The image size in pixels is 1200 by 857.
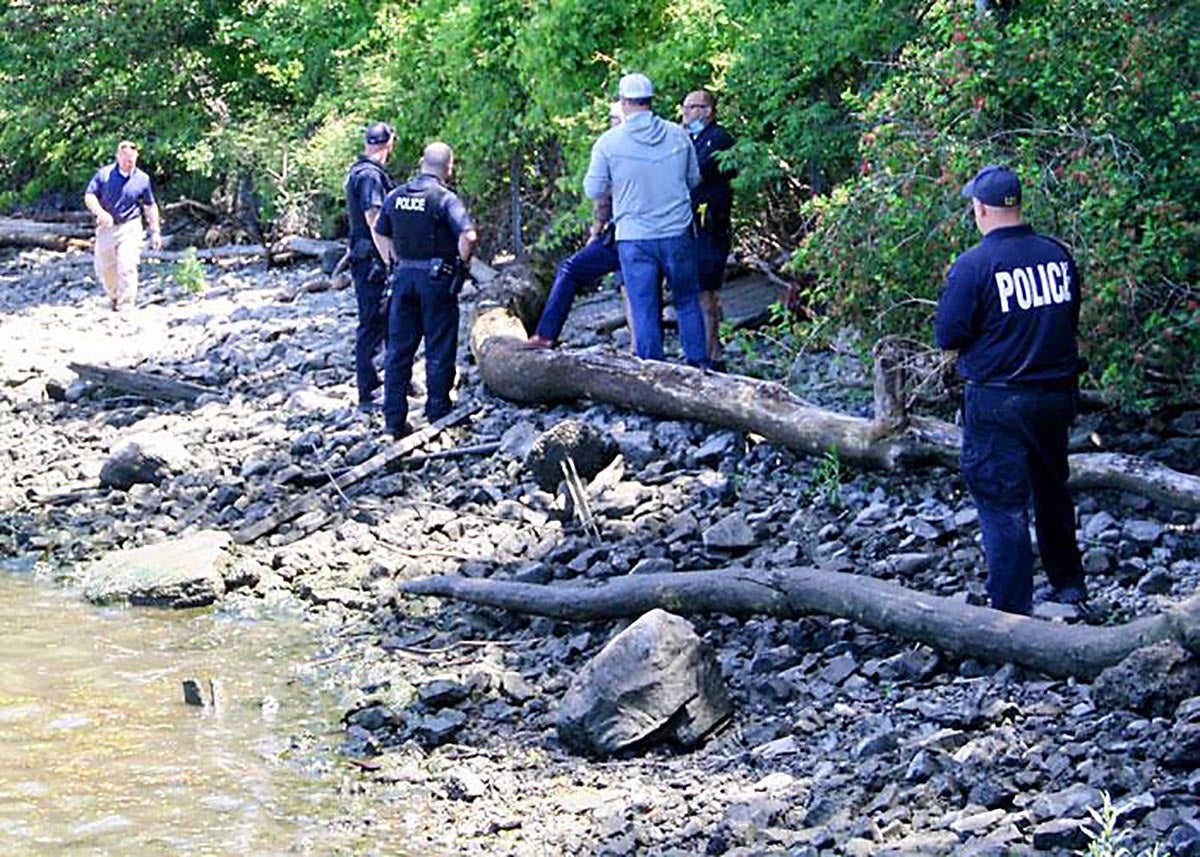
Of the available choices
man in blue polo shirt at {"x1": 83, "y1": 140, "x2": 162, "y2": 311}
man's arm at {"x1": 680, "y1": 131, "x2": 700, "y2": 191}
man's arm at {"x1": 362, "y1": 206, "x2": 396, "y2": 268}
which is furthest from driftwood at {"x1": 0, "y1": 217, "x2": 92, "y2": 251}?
man's arm at {"x1": 680, "y1": 131, "x2": 700, "y2": 191}

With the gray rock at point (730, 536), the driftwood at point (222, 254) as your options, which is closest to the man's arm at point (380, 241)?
the gray rock at point (730, 536)

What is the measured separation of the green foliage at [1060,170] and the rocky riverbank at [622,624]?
861 mm

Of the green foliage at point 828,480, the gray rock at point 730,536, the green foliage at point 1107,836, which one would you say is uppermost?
the green foliage at point 1107,836

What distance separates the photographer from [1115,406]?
1061cm

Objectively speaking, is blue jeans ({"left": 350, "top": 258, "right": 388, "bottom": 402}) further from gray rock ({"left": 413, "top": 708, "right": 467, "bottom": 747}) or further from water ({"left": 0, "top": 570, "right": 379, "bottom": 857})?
gray rock ({"left": 413, "top": 708, "right": 467, "bottom": 747})

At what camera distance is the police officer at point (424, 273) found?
13.2 meters

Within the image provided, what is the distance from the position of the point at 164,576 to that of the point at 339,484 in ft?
5.71

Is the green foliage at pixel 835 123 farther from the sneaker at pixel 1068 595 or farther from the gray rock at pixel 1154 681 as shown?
the gray rock at pixel 1154 681

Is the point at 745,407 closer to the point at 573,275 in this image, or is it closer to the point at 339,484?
the point at 573,275

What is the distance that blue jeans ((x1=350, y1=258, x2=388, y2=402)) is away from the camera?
1431 centimetres

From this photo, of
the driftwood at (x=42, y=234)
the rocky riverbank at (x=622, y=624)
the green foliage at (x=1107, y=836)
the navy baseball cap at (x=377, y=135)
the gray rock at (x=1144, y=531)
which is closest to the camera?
the green foliage at (x=1107, y=836)

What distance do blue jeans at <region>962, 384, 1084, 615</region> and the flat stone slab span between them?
5.11m

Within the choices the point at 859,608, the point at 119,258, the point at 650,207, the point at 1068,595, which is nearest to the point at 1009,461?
the point at 1068,595

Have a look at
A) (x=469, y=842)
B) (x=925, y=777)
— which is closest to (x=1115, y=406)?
(x=925, y=777)
